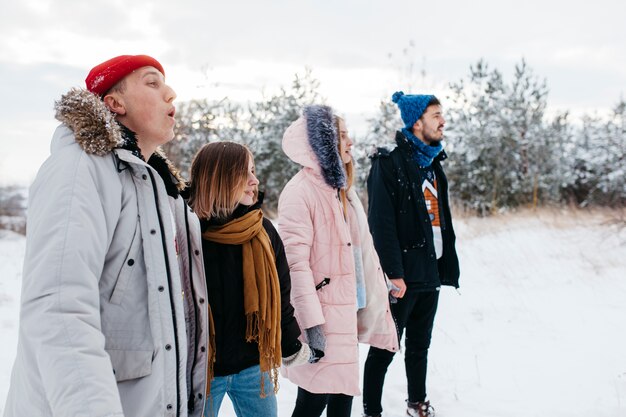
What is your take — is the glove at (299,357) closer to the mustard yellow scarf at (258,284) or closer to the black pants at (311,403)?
the mustard yellow scarf at (258,284)

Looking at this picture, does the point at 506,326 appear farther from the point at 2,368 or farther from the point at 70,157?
the point at 70,157

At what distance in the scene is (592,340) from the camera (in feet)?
17.4

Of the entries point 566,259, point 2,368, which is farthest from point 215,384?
point 566,259

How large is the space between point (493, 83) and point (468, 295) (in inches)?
510

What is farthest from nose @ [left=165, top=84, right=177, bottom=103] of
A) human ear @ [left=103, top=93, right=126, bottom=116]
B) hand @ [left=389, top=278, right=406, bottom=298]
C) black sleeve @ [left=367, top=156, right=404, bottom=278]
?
hand @ [left=389, top=278, right=406, bottom=298]

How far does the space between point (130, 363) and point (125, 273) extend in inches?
9.5

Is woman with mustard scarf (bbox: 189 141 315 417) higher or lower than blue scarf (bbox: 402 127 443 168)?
lower

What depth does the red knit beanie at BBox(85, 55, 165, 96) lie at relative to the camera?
158 cm

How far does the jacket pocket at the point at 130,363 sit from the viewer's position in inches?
54.9

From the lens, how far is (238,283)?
2094 mm

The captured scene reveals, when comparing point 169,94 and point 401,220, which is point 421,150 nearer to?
point 401,220

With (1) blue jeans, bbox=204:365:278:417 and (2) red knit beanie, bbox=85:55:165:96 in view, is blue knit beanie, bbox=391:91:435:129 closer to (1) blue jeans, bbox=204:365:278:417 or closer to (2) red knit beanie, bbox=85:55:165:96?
(1) blue jeans, bbox=204:365:278:417

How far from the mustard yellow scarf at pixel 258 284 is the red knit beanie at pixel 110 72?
703mm

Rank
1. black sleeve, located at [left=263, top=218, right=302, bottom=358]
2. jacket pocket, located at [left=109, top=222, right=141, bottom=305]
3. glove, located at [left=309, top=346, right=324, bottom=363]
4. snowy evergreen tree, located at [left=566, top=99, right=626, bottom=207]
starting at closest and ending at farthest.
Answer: jacket pocket, located at [left=109, top=222, right=141, bottom=305] < black sleeve, located at [left=263, top=218, right=302, bottom=358] < glove, located at [left=309, top=346, right=324, bottom=363] < snowy evergreen tree, located at [left=566, top=99, right=626, bottom=207]
